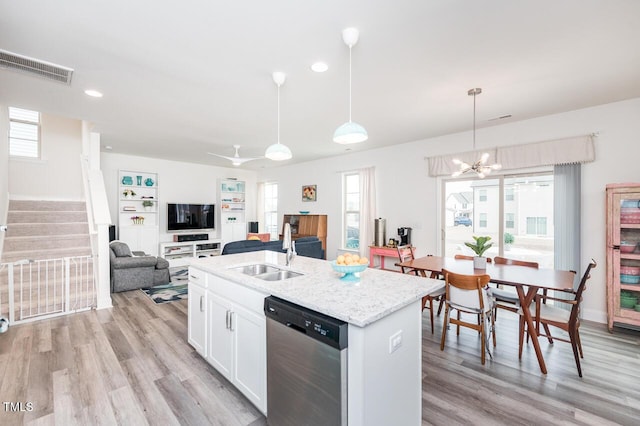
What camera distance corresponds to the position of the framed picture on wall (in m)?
7.25

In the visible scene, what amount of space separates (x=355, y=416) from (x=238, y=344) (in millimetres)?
1107

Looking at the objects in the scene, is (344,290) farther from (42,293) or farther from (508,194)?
(42,293)

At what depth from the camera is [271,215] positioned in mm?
8734

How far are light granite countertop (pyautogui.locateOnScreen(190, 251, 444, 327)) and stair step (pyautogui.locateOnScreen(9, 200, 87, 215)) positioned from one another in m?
5.01

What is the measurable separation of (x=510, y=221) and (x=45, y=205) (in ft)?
27.8

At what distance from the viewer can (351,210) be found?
6.62 metres

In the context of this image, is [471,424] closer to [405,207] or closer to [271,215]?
[405,207]

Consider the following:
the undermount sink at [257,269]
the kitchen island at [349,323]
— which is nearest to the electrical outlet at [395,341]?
the kitchen island at [349,323]

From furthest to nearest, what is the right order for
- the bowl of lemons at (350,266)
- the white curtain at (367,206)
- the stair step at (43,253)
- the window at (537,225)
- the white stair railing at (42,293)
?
the white curtain at (367,206) → the stair step at (43,253) → the window at (537,225) → the white stair railing at (42,293) → the bowl of lemons at (350,266)

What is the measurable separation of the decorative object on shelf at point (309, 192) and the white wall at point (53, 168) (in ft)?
16.8

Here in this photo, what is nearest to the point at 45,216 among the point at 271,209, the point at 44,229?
the point at 44,229

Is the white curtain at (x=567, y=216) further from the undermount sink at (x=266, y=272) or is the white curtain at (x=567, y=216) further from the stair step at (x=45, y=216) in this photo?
the stair step at (x=45, y=216)

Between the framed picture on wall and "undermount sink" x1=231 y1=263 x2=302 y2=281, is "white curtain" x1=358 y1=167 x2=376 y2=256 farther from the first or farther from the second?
"undermount sink" x1=231 y1=263 x2=302 y2=281

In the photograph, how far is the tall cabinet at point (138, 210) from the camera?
651 cm
